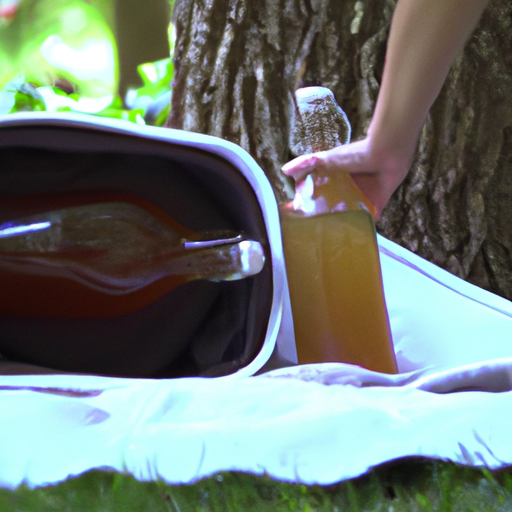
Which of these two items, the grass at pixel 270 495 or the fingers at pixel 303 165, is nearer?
the grass at pixel 270 495

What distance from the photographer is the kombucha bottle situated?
229mm

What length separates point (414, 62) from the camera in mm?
282

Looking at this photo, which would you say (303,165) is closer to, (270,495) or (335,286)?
(335,286)

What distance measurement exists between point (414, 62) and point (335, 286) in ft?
0.43

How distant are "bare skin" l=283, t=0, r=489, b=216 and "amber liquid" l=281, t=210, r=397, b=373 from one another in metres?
0.04

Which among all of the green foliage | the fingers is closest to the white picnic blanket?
the fingers

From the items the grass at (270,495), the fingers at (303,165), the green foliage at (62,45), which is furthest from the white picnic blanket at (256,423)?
the green foliage at (62,45)

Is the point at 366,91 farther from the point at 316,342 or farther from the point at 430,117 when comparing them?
the point at 316,342

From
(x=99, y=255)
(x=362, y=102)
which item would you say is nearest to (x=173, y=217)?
(x=99, y=255)

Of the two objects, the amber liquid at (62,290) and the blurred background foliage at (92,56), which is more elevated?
the blurred background foliage at (92,56)

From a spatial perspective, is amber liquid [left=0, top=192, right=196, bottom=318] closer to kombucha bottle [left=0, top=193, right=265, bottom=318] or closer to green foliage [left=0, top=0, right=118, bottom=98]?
kombucha bottle [left=0, top=193, right=265, bottom=318]

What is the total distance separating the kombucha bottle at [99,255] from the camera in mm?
229

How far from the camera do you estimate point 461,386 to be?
8.2 inches

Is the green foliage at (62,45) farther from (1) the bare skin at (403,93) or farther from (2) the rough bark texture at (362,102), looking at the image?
(1) the bare skin at (403,93)
